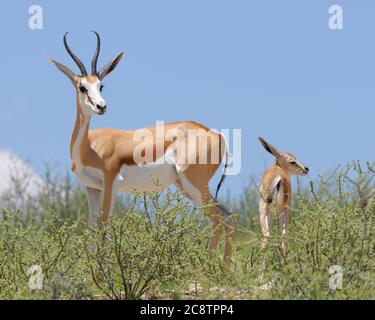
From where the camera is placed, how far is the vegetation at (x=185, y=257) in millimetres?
6867

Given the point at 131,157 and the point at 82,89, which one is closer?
the point at 82,89

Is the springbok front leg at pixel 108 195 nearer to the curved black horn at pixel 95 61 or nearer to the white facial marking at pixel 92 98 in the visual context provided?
the white facial marking at pixel 92 98

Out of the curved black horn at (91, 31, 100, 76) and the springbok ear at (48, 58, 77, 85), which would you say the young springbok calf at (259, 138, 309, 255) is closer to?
the curved black horn at (91, 31, 100, 76)

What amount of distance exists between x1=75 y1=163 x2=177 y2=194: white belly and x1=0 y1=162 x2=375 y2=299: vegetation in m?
1.81

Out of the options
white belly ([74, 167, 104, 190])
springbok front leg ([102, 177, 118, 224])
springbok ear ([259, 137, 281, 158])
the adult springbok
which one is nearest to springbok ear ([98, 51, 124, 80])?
the adult springbok

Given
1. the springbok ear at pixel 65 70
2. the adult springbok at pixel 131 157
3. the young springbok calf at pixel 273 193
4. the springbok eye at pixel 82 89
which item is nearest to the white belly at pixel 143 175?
the adult springbok at pixel 131 157

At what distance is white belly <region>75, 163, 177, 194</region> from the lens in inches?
412

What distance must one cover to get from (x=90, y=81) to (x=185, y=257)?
10.0 feet

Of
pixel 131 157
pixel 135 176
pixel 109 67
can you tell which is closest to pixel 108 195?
pixel 135 176

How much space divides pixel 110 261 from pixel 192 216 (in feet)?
2.94

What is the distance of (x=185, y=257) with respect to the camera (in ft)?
27.0

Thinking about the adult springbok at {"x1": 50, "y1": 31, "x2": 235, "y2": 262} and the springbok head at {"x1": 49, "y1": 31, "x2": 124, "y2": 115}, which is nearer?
the springbok head at {"x1": 49, "y1": 31, "x2": 124, "y2": 115}

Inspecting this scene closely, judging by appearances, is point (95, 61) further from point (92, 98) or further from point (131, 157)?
point (131, 157)
